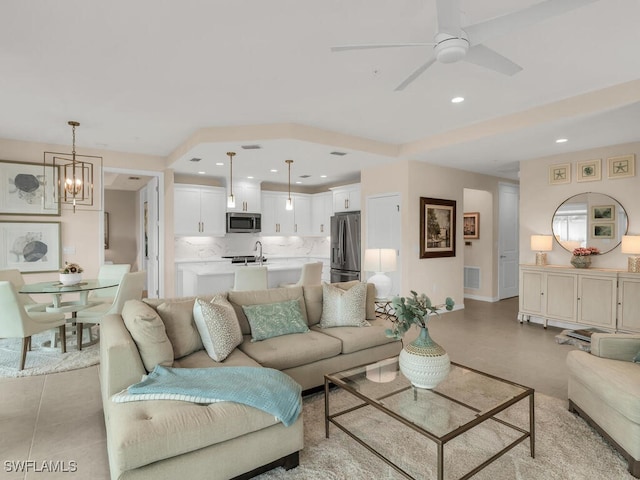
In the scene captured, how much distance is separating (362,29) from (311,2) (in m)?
0.44

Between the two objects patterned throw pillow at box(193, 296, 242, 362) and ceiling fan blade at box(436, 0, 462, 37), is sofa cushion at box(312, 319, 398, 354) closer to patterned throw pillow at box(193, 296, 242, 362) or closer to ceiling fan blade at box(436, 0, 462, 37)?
patterned throw pillow at box(193, 296, 242, 362)

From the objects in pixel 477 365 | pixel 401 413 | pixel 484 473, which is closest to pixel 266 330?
pixel 401 413

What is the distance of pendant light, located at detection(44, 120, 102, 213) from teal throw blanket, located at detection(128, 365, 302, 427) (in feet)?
14.0

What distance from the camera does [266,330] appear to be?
122 inches

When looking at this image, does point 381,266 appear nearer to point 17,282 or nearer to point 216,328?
point 216,328

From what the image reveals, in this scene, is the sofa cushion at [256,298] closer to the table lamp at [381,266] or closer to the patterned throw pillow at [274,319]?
the patterned throw pillow at [274,319]

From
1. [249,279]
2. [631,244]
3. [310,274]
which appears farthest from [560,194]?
[249,279]

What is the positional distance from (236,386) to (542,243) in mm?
5019

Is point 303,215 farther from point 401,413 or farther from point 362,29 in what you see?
point 401,413

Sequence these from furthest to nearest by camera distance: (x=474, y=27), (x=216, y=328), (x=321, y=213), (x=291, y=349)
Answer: (x=321, y=213) → (x=291, y=349) → (x=216, y=328) → (x=474, y=27)

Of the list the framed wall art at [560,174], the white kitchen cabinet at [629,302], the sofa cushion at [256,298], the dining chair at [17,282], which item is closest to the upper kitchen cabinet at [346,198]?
the framed wall art at [560,174]

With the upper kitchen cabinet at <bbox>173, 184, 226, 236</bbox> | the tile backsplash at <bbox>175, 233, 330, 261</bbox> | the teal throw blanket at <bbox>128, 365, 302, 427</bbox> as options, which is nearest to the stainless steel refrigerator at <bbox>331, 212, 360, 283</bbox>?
the tile backsplash at <bbox>175, 233, 330, 261</bbox>

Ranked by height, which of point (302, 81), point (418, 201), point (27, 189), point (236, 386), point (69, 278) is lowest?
point (236, 386)

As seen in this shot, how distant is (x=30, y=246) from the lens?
5230mm
